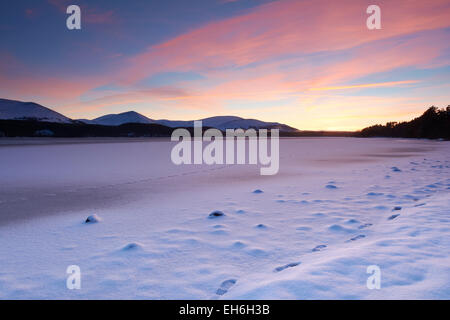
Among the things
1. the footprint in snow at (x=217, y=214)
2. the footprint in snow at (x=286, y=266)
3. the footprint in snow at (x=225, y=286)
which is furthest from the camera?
the footprint in snow at (x=217, y=214)

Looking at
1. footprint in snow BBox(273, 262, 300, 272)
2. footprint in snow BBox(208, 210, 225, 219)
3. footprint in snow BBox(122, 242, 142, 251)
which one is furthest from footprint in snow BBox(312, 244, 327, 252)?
footprint in snow BBox(122, 242, 142, 251)

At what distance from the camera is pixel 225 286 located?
2.48m

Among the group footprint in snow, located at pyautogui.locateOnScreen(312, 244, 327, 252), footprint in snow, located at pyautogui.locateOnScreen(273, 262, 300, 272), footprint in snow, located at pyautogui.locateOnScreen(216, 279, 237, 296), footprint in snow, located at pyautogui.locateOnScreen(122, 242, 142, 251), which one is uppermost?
footprint in snow, located at pyautogui.locateOnScreen(122, 242, 142, 251)

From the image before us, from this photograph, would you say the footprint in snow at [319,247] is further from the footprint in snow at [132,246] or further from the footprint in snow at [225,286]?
the footprint in snow at [132,246]

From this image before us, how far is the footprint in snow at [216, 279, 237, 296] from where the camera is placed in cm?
238

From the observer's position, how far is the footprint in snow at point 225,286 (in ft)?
7.82

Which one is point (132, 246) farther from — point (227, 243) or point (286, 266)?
point (286, 266)

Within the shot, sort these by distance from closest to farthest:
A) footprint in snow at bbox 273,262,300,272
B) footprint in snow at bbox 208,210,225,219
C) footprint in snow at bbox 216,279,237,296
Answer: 1. footprint in snow at bbox 216,279,237,296
2. footprint in snow at bbox 273,262,300,272
3. footprint in snow at bbox 208,210,225,219

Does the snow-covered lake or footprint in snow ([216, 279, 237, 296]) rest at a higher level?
the snow-covered lake

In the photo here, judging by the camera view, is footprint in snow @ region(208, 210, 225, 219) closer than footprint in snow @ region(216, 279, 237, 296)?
No

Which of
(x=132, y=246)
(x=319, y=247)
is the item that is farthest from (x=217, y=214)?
(x=319, y=247)


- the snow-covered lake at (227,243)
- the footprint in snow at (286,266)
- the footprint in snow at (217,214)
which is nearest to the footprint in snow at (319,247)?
the snow-covered lake at (227,243)

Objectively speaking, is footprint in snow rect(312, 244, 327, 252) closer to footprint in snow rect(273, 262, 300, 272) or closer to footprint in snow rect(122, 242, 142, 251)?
footprint in snow rect(273, 262, 300, 272)

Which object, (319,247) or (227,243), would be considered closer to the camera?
(319,247)
